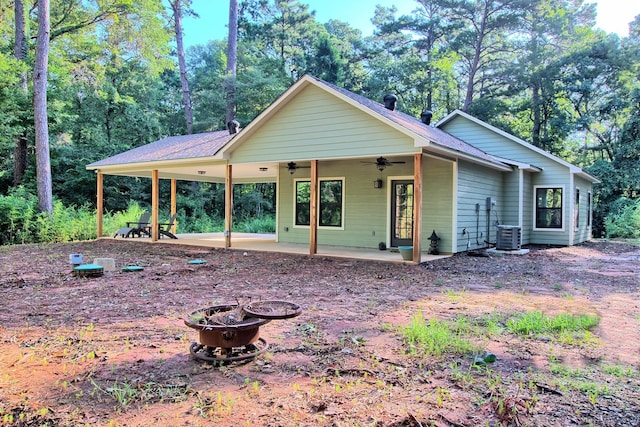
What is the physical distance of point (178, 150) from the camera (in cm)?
1281

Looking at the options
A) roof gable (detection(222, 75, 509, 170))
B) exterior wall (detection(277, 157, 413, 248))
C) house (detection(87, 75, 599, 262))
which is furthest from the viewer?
exterior wall (detection(277, 157, 413, 248))

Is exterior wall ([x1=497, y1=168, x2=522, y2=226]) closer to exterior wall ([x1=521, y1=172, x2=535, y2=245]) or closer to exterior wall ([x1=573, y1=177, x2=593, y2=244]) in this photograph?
exterior wall ([x1=521, y1=172, x2=535, y2=245])

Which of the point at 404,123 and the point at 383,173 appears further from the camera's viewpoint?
the point at 383,173

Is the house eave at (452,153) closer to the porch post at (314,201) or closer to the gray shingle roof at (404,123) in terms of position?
the gray shingle roof at (404,123)

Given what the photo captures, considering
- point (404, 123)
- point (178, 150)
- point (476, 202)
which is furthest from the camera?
point (178, 150)

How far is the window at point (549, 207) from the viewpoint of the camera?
1314 cm

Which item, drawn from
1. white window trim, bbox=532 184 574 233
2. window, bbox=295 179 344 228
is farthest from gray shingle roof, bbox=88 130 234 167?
white window trim, bbox=532 184 574 233

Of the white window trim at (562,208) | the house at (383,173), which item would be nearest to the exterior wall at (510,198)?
the house at (383,173)

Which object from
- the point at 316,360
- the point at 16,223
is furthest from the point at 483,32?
the point at 316,360

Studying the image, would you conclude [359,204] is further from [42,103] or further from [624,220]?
[624,220]

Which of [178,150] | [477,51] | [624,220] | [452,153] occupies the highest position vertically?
[477,51]

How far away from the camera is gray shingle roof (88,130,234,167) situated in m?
11.8

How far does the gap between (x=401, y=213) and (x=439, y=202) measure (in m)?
1.05

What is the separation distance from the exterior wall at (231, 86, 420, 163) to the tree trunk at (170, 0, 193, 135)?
12.8 metres
